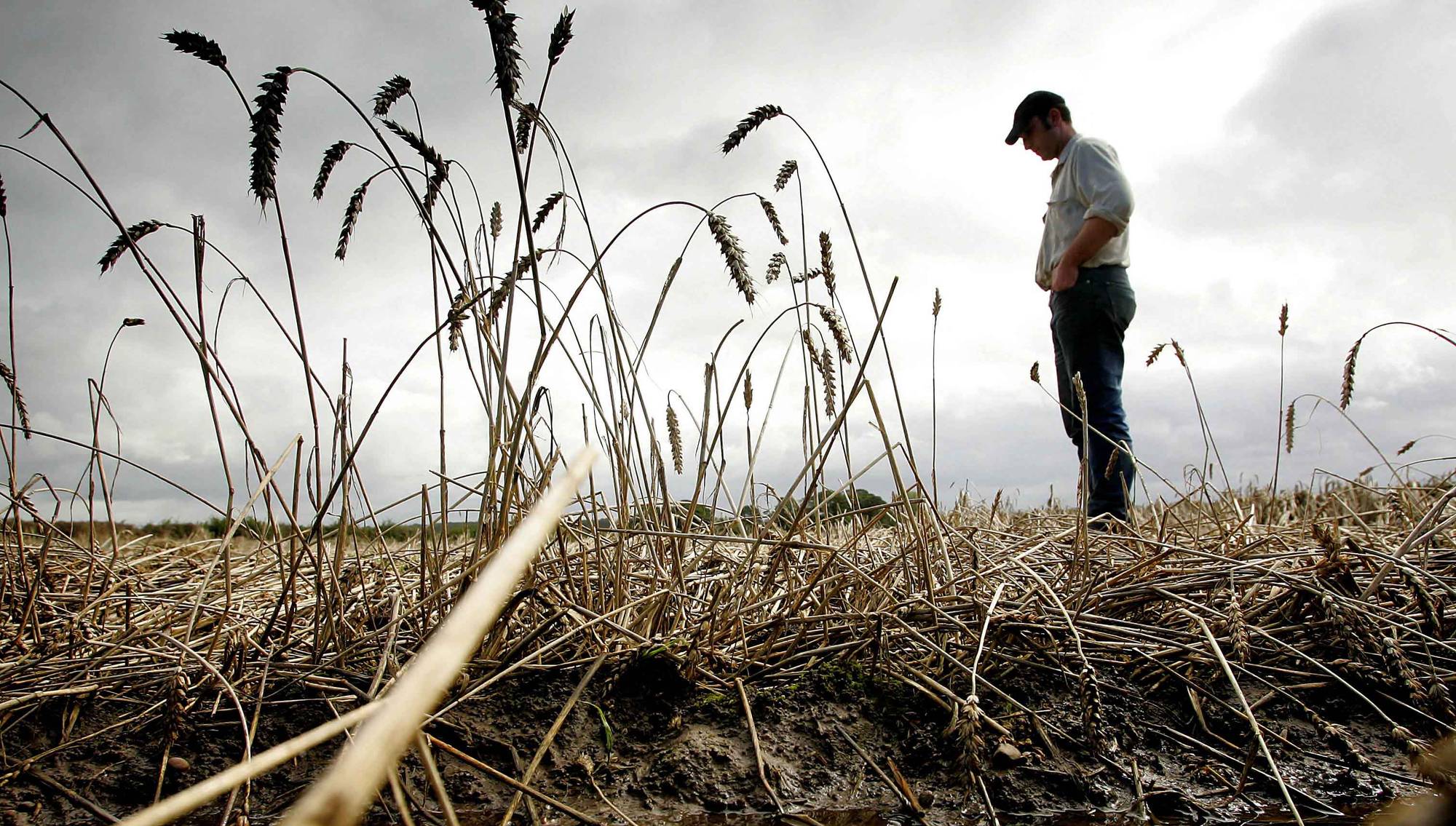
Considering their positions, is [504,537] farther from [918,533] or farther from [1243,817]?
[1243,817]

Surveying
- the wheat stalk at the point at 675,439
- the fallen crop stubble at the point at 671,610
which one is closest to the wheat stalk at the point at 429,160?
the fallen crop stubble at the point at 671,610

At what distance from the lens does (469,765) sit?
129 cm

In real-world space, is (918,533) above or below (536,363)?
below

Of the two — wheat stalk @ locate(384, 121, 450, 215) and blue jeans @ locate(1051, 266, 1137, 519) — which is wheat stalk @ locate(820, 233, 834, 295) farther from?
blue jeans @ locate(1051, 266, 1137, 519)

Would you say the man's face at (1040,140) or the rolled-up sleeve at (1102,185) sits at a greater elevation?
the man's face at (1040,140)

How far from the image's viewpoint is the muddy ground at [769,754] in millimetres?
1229

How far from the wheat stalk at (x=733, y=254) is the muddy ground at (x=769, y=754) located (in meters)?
0.68

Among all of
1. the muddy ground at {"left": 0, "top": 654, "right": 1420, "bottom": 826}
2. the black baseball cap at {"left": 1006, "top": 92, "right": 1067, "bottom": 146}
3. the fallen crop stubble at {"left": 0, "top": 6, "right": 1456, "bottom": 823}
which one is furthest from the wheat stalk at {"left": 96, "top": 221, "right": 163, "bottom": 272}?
the black baseball cap at {"left": 1006, "top": 92, "right": 1067, "bottom": 146}

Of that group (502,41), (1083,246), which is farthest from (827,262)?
(1083,246)

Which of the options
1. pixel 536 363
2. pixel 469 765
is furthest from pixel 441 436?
pixel 469 765

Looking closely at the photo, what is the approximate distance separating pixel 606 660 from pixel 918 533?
26.1 inches

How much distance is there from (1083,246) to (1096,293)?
0.69 feet

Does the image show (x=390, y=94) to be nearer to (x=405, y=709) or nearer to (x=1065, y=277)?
(x=405, y=709)

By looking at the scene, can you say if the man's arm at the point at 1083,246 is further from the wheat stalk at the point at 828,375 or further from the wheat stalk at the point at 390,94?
the wheat stalk at the point at 390,94
